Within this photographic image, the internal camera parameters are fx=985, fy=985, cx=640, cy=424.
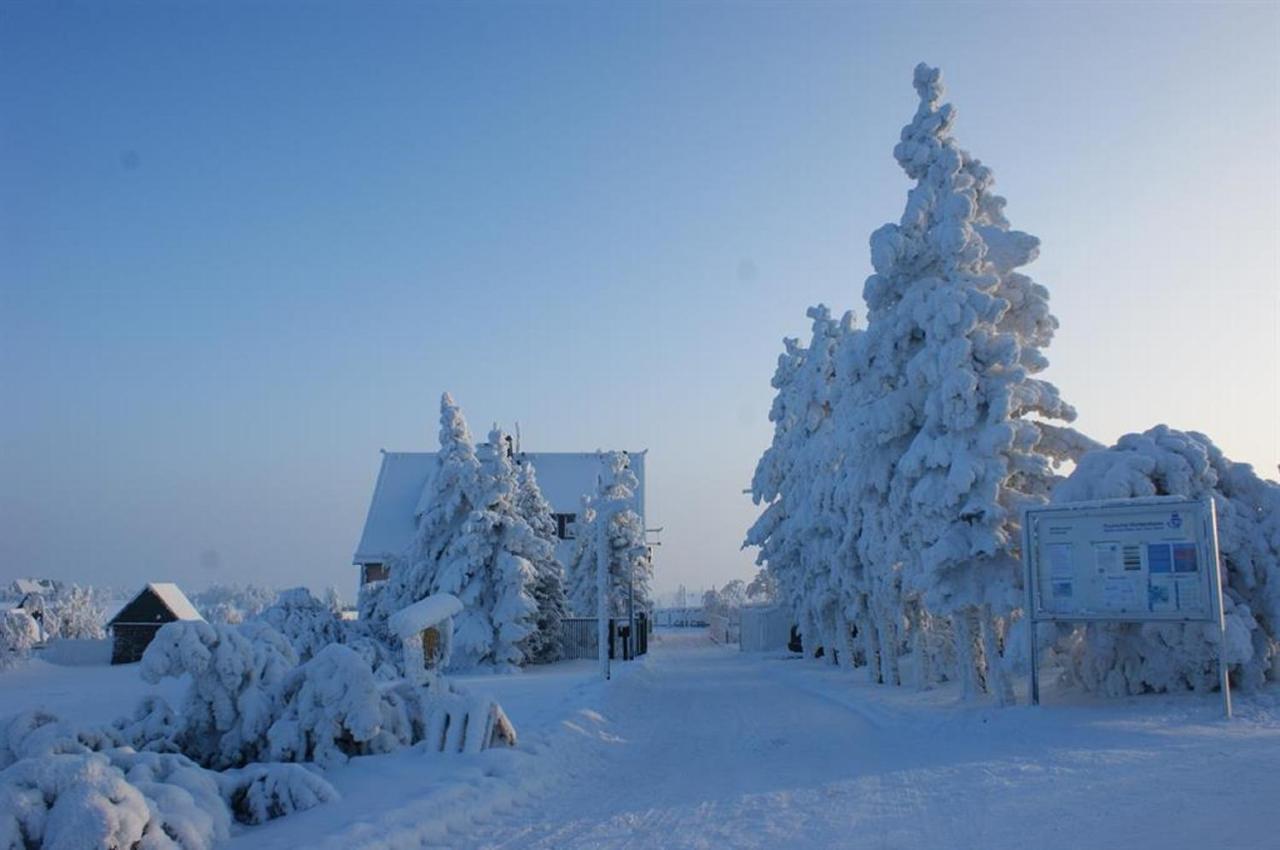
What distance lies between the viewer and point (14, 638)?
41531 mm

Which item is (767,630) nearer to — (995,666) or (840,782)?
(995,666)

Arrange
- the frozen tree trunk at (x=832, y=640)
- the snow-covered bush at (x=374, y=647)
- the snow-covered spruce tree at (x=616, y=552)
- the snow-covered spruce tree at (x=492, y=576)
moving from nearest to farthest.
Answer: the snow-covered bush at (x=374, y=647), the frozen tree trunk at (x=832, y=640), the snow-covered spruce tree at (x=492, y=576), the snow-covered spruce tree at (x=616, y=552)

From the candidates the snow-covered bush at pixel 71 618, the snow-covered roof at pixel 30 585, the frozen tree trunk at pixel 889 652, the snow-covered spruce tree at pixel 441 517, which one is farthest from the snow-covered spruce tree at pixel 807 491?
the snow-covered roof at pixel 30 585

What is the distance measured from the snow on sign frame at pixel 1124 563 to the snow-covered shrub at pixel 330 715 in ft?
34.4

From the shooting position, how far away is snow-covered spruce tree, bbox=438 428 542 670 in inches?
1405

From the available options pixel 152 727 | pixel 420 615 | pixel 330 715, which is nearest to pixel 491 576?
pixel 420 615

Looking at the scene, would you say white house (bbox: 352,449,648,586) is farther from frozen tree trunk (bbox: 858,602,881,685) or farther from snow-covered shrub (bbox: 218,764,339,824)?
snow-covered shrub (bbox: 218,764,339,824)

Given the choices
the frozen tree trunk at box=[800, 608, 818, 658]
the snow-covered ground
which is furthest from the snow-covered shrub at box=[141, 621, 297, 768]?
the frozen tree trunk at box=[800, 608, 818, 658]

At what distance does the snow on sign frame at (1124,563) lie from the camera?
14.5 metres

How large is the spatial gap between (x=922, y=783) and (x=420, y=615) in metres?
10.8

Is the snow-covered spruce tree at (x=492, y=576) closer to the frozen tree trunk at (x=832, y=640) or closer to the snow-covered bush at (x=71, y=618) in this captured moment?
the frozen tree trunk at (x=832, y=640)

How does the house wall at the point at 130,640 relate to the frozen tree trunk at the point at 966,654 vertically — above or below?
below

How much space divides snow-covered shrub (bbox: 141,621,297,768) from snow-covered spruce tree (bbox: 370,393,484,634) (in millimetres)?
24445

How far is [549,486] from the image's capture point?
6350 centimetres
